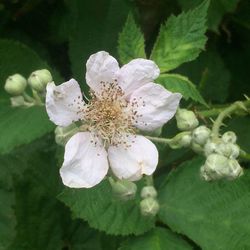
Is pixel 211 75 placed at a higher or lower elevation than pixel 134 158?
lower

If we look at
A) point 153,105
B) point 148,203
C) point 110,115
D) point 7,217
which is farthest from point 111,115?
point 7,217

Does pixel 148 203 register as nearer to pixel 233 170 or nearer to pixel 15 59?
pixel 233 170

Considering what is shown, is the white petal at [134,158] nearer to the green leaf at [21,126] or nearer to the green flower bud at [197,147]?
the green flower bud at [197,147]

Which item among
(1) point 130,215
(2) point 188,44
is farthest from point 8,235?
(2) point 188,44

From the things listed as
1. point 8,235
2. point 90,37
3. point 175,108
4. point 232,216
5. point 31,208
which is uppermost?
point 175,108

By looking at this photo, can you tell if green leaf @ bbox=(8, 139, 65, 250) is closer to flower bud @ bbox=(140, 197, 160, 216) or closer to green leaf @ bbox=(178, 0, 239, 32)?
flower bud @ bbox=(140, 197, 160, 216)

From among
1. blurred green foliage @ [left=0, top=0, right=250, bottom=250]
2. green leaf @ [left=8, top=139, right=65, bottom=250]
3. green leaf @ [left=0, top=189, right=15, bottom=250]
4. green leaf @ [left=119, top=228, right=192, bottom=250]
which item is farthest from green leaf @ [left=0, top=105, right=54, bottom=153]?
green leaf @ [left=119, top=228, right=192, bottom=250]

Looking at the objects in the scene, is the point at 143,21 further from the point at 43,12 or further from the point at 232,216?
the point at 232,216
